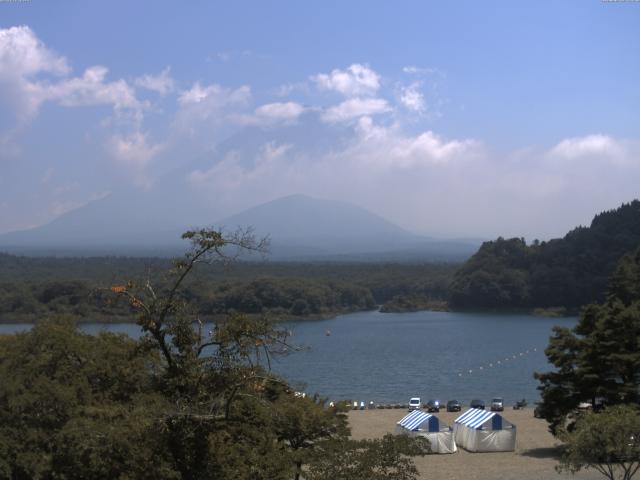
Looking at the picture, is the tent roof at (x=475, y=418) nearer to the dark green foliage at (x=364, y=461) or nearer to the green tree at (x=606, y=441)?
the green tree at (x=606, y=441)

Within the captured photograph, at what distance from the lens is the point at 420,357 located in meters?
35.9

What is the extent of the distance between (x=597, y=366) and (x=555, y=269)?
43504 mm

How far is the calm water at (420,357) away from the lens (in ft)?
90.0

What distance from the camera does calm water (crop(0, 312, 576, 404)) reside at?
27.4 meters

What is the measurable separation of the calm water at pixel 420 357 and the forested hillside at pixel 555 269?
3064 mm

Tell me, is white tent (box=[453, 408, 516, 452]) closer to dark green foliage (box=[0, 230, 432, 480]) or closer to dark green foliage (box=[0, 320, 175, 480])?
dark green foliage (box=[0, 320, 175, 480])

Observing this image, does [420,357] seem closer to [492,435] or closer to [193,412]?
[492,435]

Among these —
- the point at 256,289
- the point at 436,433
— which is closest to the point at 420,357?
the point at 256,289

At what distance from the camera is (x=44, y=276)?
6900 cm

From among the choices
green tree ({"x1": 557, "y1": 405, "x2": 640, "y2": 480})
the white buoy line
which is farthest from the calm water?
green tree ({"x1": 557, "y1": 405, "x2": 640, "y2": 480})

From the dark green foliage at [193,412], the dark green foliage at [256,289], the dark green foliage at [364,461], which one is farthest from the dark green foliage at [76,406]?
the dark green foliage at [256,289]

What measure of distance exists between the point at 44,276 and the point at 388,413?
5368 centimetres

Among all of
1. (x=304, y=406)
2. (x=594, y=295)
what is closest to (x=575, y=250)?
(x=594, y=295)

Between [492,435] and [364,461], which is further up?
[364,461]
